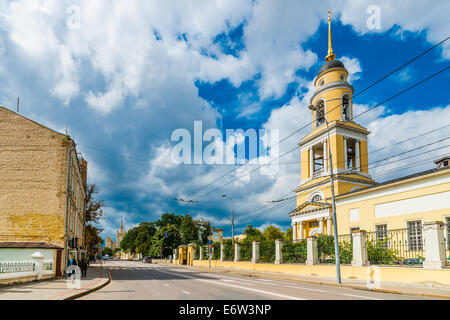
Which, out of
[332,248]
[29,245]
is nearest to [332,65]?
[332,248]

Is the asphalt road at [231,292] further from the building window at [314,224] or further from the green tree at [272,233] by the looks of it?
the green tree at [272,233]

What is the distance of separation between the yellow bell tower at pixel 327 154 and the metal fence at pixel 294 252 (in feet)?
40.2

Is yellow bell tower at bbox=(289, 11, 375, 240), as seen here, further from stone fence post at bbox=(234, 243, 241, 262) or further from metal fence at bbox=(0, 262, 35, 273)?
metal fence at bbox=(0, 262, 35, 273)

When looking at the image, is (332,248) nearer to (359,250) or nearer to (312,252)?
(312,252)

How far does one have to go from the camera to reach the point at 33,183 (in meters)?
25.1

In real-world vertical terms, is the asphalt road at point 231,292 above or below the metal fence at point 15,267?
below

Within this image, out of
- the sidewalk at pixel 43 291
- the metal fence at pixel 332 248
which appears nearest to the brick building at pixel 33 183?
the sidewalk at pixel 43 291

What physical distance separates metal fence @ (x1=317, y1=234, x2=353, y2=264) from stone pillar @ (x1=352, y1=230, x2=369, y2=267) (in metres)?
1.45

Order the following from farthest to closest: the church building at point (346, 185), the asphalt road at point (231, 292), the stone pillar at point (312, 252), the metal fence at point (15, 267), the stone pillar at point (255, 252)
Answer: the stone pillar at point (255, 252) → the church building at point (346, 185) → the stone pillar at point (312, 252) → the metal fence at point (15, 267) → the asphalt road at point (231, 292)

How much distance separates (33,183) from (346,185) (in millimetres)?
32951

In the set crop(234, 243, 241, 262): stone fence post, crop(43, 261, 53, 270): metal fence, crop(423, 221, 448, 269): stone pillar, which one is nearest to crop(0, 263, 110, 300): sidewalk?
crop(43, 261, 53, 270): metal fence

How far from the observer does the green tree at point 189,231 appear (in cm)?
8238

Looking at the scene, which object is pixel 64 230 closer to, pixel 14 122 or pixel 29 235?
pixel 29 235
